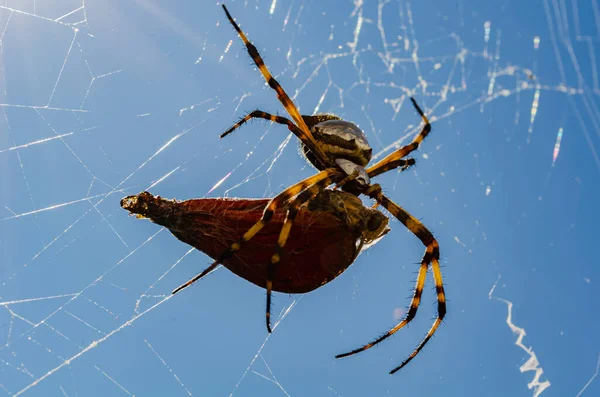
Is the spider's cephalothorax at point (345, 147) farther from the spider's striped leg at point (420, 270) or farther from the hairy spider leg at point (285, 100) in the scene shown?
the spider's striped leg at point (420, 270)

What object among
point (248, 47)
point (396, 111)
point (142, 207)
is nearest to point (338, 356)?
point (142, 207)

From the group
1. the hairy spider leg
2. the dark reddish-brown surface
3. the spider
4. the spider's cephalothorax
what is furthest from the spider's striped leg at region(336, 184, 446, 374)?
the dark reddish-brown surface

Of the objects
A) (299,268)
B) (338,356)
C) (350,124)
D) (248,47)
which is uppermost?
(248,47)

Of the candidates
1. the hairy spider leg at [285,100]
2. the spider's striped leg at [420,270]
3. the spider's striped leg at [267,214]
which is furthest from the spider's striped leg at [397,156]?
the spider's striped leg at [267,214]

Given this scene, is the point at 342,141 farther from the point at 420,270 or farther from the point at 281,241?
the point at 420,270

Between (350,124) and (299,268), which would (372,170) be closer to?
(350,124)

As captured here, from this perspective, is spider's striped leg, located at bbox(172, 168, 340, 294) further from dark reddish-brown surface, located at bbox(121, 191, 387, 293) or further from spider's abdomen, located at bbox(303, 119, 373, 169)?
spider's abdomen, located at bbox(303, 119, 373, 169)
